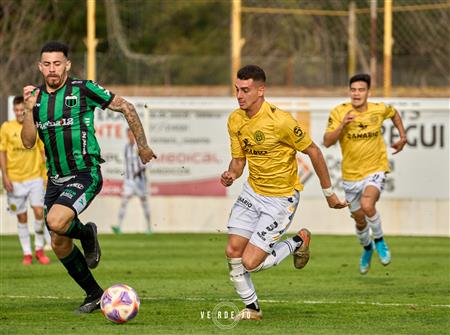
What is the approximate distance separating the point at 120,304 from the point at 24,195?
7.93 metres

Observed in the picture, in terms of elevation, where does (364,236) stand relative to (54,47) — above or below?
below

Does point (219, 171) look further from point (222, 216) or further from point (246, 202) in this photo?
point (246, 202)

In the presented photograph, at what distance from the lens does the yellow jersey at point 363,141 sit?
15273 mm

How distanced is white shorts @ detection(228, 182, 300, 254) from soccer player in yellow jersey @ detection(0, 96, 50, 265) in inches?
275

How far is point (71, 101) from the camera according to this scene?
11.0 metres

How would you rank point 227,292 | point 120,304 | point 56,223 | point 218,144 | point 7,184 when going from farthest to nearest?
point 218,144, point 7,184, point 227,292, point 56,223, point 120,304

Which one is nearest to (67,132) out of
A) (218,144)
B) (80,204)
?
(80,204)

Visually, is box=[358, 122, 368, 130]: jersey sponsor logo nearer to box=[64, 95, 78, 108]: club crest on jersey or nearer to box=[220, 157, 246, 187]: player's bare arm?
box=[220, 157, 246, 187]: player's bare arm

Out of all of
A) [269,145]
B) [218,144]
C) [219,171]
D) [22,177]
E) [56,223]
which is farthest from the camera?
[218,144]

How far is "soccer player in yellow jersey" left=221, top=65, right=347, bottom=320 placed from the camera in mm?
10742

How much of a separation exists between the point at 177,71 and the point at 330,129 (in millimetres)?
15846

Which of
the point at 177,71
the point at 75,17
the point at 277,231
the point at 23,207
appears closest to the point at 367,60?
the point at 177,71

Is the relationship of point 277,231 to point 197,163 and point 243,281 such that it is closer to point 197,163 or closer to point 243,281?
point 243,281

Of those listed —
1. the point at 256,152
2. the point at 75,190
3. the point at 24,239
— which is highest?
the point at 256,152
